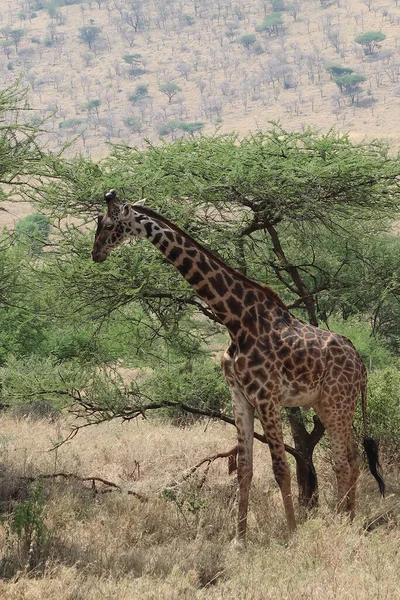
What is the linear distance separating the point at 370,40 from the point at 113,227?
86109 millimetres

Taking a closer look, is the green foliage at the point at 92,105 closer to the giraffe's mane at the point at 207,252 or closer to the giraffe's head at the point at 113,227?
the giraffe's mane at the point at 207,252

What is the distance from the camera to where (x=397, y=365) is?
1702 cm

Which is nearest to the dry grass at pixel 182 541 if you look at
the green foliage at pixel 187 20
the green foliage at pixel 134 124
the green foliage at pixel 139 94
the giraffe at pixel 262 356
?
the giraffe at pixel 262 356

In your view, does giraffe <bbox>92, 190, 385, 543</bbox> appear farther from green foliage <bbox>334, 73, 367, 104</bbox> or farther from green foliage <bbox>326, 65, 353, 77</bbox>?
green foliage <bbox>326, 65, 353, 77</bbox>

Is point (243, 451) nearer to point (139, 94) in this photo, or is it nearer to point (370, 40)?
point (139, 94)

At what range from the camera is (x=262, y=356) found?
852 cm

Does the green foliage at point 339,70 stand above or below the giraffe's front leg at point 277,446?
below

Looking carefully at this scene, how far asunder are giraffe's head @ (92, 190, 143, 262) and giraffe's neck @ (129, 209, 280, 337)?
0.08 m

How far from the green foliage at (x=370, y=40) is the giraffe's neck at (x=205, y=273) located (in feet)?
277

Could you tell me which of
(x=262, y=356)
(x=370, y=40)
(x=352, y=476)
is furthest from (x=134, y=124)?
(x=262, y=356)

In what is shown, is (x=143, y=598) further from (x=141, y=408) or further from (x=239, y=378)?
(x=141, y=408)

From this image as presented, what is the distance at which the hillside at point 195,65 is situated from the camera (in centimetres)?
7775

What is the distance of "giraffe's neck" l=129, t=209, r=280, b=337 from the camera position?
8.25 m

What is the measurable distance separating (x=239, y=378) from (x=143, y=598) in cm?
250
